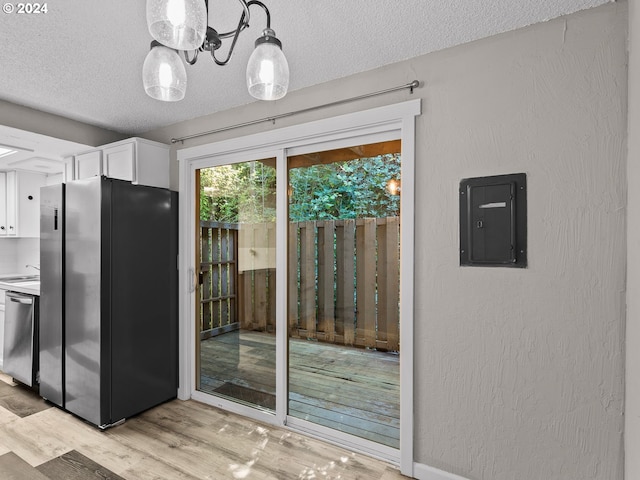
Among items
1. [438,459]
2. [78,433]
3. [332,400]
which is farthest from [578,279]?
[78,433]

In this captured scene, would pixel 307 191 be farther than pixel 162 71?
Yes

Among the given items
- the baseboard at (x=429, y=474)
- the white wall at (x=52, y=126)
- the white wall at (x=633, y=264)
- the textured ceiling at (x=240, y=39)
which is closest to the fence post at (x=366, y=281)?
the baseboard at (x=429, y=474)

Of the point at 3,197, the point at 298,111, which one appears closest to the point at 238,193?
the point at 298,111

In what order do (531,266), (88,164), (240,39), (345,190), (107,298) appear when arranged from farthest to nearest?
(88,164) → (107,298) → (345,190) → (240,39) → (531,266)

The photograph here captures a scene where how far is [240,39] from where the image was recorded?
1.90m

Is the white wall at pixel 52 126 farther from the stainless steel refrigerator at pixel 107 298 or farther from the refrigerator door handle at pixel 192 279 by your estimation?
the refrigerator door handle at pixel 192 279

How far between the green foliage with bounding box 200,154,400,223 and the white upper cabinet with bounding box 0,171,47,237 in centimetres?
247

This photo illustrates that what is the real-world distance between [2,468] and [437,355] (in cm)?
262

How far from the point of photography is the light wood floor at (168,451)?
2.11 metres

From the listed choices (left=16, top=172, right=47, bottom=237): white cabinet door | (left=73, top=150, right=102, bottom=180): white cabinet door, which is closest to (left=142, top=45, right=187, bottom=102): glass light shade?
(left=73, top=150, right=102, bottom=180): white cabinet door

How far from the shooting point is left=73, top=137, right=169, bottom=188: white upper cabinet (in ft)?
9.82

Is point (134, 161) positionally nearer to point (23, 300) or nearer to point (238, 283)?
point (238, 283)

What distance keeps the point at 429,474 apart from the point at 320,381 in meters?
0.89

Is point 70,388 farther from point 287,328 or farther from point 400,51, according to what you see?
point 400,51
